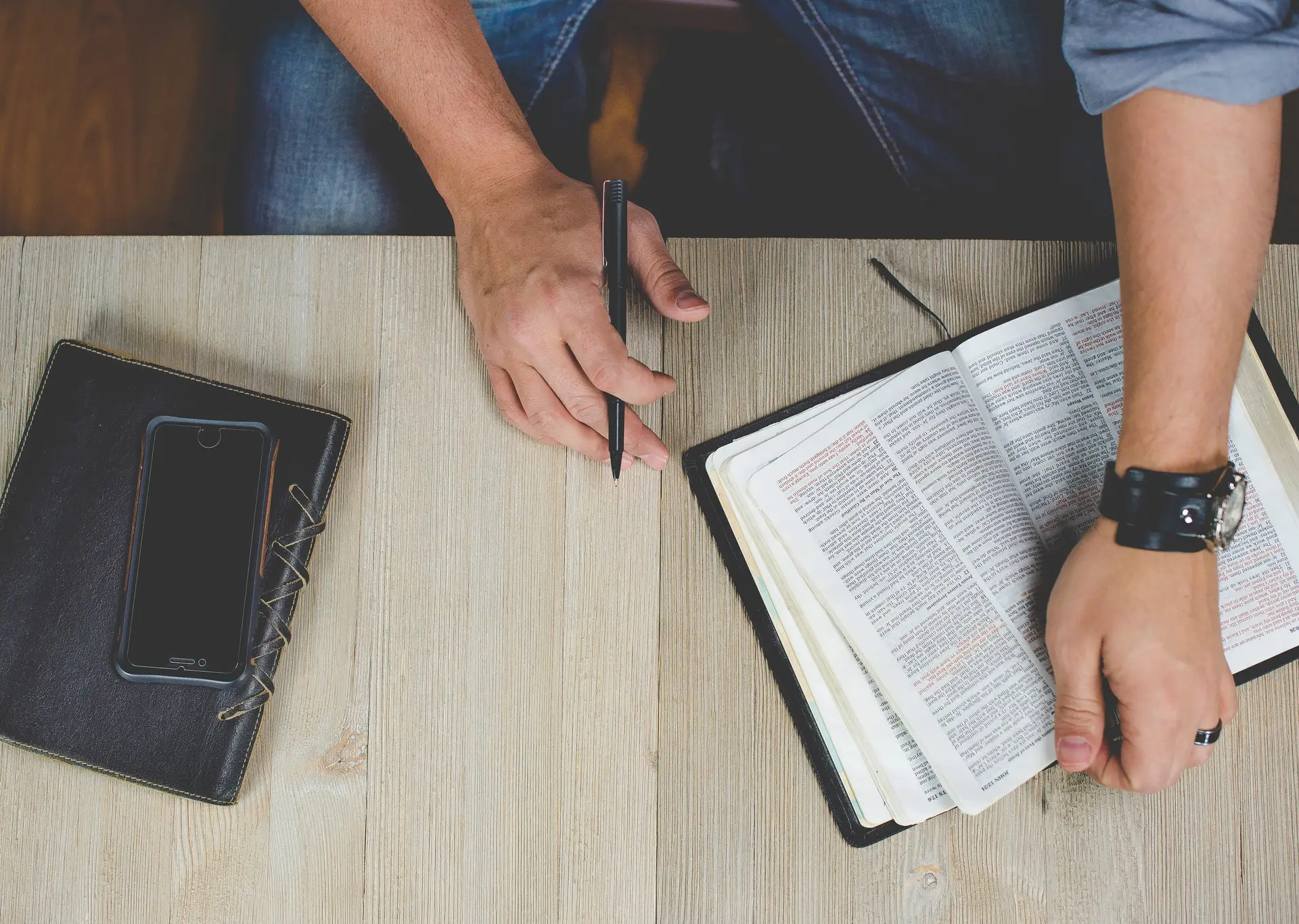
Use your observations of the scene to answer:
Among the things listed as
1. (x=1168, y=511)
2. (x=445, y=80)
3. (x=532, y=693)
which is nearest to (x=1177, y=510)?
(x=1168, y=511)

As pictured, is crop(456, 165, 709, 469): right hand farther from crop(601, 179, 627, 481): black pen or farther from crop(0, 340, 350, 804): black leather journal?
crop(0, 340, 350, 804): black leather journal

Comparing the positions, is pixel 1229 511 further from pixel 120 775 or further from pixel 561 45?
Result: pixel 120 775

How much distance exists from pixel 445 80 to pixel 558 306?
25 cm

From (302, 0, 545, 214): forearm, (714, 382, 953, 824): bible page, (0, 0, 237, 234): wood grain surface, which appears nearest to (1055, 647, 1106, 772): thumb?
(714, 382, 953, 824): bible page

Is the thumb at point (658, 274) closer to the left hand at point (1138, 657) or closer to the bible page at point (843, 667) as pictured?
the bible page at point (843, 667)

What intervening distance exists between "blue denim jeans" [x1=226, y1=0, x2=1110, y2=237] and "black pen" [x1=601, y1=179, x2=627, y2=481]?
326 mm

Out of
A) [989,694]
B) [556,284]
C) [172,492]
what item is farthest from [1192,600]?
[172,492]

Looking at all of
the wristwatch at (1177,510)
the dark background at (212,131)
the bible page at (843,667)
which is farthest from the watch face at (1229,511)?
the dark background at (212,131)

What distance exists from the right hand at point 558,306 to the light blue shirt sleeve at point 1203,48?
0.36 m

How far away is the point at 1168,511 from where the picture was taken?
2.09 ft

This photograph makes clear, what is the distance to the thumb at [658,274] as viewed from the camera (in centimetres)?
70

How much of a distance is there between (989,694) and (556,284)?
1.62ft

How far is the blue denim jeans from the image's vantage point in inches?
35.9

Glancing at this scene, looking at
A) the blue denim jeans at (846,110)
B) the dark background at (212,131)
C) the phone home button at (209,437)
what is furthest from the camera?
the dark background at (212,131)
